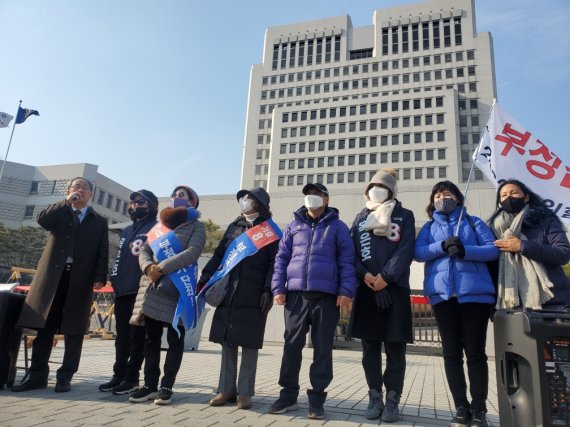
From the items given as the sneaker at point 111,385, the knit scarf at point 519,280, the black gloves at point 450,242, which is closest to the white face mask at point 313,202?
the black gloves at point 450,242

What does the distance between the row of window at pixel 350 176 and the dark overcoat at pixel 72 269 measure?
217ft

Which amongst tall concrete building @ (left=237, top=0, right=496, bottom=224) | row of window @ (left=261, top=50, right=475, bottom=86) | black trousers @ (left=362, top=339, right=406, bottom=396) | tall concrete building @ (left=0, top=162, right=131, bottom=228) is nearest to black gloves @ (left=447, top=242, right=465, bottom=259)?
black trousers @ (left=362, top=339, right=406, bottom=396)

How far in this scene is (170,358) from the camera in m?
3.94

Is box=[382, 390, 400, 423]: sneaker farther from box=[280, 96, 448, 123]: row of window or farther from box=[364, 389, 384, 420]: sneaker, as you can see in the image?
box=[280, 96, 448, 123]: row of window

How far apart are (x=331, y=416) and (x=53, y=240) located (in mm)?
3500

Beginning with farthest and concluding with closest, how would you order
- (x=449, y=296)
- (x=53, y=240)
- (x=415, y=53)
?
(x=415, y=53), (x=53, y=240), (x=449, y=296)

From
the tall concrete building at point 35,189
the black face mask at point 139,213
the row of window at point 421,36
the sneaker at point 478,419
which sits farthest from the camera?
the row of window at point 421,36

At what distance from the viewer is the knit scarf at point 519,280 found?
3.19 meters

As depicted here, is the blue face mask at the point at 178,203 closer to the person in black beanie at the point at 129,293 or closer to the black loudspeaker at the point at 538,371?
the person in black beanie at the point at 129,293

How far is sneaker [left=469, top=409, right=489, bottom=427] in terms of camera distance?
3281 millimetres

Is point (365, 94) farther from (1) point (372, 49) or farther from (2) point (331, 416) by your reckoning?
(2) point (331, 416)

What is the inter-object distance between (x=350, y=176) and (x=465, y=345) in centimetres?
6986

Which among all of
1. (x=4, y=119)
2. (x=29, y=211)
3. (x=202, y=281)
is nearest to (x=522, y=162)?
(x=202, y=281)

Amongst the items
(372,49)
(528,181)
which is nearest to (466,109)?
(372,49)
